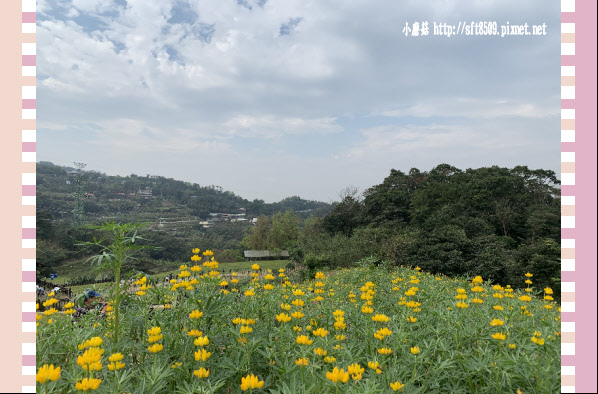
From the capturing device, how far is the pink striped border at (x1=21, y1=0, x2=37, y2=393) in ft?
3.30

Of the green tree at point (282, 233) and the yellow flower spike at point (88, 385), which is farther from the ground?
the yellow flower spike at point (88, 385)

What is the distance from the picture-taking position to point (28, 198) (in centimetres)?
105

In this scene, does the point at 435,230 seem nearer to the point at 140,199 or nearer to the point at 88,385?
the point at 88,385

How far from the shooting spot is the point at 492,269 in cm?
994

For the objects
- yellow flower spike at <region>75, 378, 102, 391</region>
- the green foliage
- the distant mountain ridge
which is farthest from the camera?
the distant mountain ridge

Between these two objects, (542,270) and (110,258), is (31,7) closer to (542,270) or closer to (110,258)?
(110,258)

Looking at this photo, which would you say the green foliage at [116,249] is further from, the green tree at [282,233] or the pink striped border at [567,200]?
the green tree at [282,233]

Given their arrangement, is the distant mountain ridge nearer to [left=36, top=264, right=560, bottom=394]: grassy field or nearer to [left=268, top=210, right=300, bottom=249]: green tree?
[left=268, top=210, right=300, bottom=249]: green tree

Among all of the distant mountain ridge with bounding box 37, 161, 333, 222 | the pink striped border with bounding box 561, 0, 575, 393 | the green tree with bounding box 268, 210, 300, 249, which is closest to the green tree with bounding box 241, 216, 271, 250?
the green tree with bounding box 268, 210, 300, 249

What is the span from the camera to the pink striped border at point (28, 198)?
3.30ft

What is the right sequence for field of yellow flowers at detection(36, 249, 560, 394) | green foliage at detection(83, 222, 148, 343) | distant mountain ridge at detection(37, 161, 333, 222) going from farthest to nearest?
distant mountain ridge at detection(37, 161, 333, 222), green foliage at detection(83, 222, 148, 343), field of yellow flowers at detection(36, 249, 560, 394)

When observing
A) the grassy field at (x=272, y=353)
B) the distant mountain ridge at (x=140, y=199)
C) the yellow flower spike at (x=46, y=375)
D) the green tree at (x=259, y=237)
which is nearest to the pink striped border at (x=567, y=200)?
the grassy field at (x=272, y=353)

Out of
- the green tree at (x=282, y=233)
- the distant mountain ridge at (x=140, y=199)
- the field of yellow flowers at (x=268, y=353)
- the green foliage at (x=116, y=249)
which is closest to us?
the field of yellow flowers at (x=268, y=353)

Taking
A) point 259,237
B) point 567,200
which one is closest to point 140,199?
point 259,237
